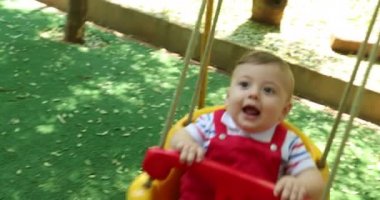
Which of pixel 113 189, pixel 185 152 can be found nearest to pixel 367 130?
pixel 113 189

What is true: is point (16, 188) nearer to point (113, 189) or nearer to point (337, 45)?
point (113, 189)

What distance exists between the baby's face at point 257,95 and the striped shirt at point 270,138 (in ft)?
0.10

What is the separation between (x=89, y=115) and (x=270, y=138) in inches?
45.2

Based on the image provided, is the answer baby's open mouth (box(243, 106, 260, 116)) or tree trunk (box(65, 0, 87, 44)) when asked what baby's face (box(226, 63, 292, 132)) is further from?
tree trunk (box(65, 0, 87, 44))

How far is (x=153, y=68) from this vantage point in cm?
289

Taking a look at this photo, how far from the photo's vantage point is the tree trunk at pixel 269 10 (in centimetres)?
340

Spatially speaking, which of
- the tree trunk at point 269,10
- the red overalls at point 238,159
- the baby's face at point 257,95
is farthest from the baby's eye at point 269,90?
the tree trunk at point 269,10

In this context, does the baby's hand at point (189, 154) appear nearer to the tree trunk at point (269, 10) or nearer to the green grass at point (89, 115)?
the green grass at point (89, 115)

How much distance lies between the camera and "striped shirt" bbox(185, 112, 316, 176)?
1275 mm

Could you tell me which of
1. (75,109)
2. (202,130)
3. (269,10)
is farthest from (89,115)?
(269,10)

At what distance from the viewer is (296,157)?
1.29 meters

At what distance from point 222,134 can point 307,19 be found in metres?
2.55

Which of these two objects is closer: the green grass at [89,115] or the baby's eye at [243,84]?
the baby's eye at [243,84]

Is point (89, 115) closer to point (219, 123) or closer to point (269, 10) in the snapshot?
point (219, 123)
